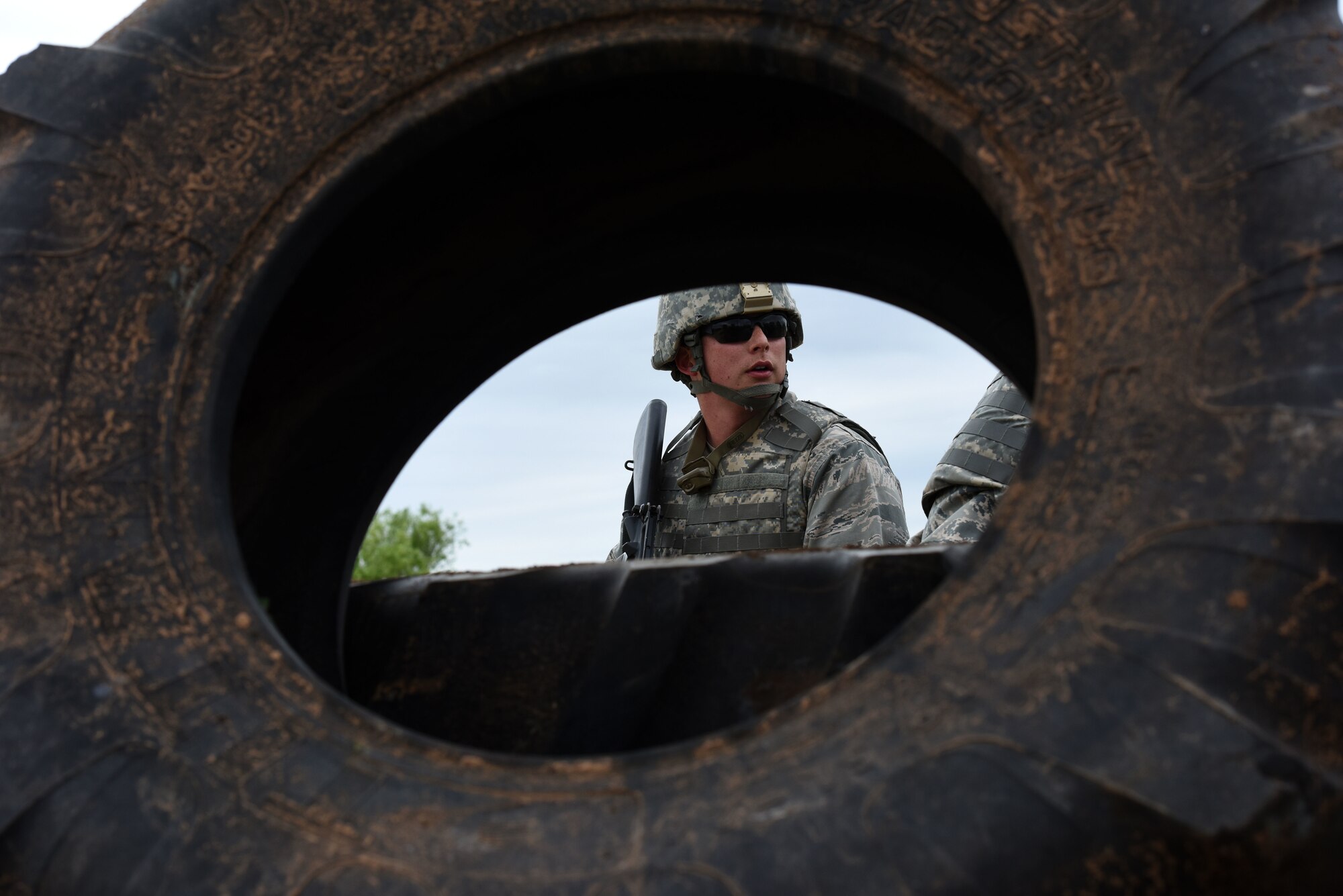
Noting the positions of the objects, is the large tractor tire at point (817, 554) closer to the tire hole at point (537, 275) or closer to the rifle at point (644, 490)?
the tire hole at point (537, 275)

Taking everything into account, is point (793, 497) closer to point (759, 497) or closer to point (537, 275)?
point (759, 497)

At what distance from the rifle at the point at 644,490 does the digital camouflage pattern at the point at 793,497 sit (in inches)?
2.4

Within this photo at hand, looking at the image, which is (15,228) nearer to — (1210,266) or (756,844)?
(756,844)

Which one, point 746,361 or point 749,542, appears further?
point 746,361

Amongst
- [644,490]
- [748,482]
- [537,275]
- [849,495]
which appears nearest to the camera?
[537,275]

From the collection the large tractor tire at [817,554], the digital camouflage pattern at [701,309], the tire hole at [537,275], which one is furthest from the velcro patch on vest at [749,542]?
the large tractor tire at [817,554]

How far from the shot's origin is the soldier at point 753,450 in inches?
179

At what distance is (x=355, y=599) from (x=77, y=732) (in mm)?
888

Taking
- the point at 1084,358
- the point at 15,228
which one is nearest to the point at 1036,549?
the point at 1084,358

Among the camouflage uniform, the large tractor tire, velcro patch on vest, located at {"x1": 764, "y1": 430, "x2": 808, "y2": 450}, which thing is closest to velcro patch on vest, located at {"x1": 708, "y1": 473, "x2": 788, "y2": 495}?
velcro patch on vest, located at {"x1": 764, "y1": 430, "x2": 808, "y2": 450}

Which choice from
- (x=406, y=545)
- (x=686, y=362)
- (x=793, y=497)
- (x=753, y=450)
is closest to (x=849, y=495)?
(x=793, y=497)

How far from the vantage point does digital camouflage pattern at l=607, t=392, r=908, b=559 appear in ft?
14.5

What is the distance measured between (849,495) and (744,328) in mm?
882

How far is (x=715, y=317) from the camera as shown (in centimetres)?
495
